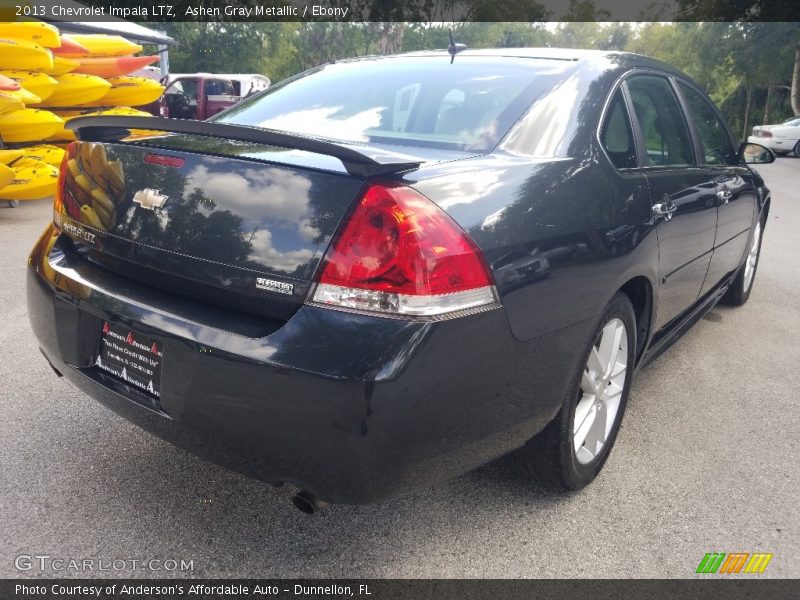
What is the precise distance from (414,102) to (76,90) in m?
7.91

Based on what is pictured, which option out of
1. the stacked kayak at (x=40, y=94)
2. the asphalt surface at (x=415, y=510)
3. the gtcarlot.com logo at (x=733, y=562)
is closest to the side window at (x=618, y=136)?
the asphalt surface at (x=415, y=510)

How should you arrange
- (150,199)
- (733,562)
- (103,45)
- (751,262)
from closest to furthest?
1. (150,199)
2. (733,562)
3. (751,262)
4. (103,45)

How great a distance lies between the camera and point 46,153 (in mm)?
7988

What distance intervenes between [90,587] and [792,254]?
281 inches

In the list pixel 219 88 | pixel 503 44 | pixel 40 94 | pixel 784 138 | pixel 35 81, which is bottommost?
pixel 784 138

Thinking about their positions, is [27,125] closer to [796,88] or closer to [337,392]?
[337,392]

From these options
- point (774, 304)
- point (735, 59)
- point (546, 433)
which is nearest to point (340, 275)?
point (546, 433)

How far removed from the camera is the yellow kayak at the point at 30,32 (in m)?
7.80

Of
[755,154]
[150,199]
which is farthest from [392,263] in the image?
[755,154]

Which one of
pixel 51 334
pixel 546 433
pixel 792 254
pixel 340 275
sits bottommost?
pixel 792 254

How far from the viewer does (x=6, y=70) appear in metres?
7.74

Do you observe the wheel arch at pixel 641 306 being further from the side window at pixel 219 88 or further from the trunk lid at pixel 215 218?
the side window at pixel 219 88

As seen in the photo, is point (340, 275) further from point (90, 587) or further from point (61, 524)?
point (61, 524)

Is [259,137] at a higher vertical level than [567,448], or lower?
higher
